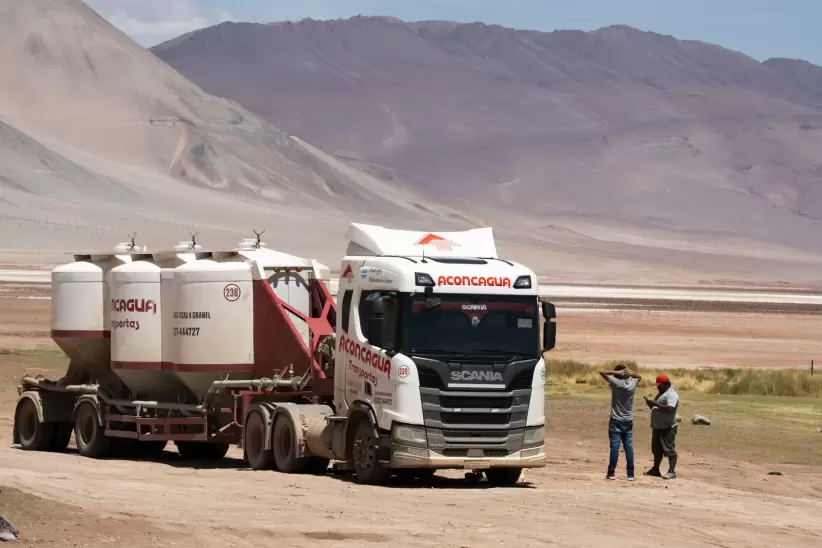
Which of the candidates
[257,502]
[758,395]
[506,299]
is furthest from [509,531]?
→ [758,395]

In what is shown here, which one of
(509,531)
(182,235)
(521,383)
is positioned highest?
(182,235)

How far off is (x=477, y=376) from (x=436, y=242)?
7.19 feet

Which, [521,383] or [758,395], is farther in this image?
[758,395]

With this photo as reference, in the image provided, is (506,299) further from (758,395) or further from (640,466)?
(758,395)

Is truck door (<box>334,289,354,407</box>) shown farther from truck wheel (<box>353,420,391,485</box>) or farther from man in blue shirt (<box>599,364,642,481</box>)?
man in blue shirt (<box>599,364,642,481</box>)

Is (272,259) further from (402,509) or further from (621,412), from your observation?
(402,509)

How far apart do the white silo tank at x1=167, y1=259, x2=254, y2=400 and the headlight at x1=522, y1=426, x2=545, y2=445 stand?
4.68 metres

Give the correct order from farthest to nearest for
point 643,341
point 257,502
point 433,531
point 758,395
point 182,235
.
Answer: point 182,235, point 643,341, point 758,395, point 257,502, point 433,531

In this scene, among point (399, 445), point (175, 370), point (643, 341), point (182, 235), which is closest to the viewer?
point (399, 445)

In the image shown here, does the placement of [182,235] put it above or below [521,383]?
above

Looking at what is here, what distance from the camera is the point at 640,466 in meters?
23.8

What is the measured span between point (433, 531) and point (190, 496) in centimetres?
341

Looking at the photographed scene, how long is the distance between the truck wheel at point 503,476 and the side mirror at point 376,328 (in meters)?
2.46

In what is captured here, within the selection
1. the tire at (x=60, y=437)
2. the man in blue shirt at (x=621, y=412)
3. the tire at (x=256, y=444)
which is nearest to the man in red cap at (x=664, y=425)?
the man in blue shirt at (x=621, y=412)
